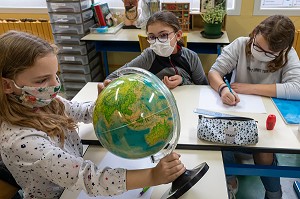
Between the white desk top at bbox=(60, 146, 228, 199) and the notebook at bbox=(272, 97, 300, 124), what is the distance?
43 centimetres

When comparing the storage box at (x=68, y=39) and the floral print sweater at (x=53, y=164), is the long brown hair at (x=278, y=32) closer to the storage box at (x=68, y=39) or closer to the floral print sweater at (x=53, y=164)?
the floral print sweater at (x=53, y=164)

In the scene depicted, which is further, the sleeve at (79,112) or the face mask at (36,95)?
the sleeve at (79,112)

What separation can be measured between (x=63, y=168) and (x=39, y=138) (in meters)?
0.13

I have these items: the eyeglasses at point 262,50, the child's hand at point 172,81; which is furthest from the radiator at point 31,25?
the eyeglasses at point 262,50

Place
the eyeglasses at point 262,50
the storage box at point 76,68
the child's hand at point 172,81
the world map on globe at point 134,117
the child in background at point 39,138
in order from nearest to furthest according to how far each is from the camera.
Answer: the world map on globe at point 134,117, the child in background at point 39,138, the eyeglasses at point 262,50, the child's hand at point 172,81, the storage box at point 76,68

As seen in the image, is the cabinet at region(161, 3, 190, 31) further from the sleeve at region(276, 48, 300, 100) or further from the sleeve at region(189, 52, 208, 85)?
the sleeve at region(276, 48, 300, 100)

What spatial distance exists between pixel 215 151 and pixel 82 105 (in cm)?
65

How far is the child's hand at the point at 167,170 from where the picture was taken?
2.83 feet

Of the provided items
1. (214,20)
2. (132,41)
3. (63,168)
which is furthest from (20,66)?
(214,20)

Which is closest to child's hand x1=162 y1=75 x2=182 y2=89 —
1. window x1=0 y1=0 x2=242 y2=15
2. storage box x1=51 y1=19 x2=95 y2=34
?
storage box x1=51 y1=19 x2=95 y2=34

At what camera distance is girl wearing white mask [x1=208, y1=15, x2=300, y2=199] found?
4.83 ft

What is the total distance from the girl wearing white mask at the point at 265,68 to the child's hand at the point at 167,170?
68 centimetres

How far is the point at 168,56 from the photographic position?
1.80m

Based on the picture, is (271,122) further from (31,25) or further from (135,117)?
(31,25)
